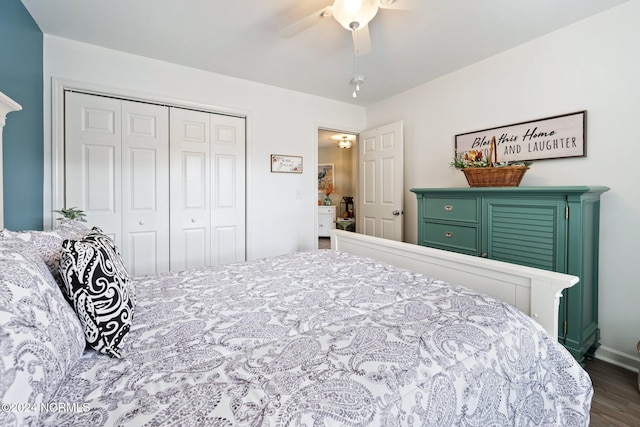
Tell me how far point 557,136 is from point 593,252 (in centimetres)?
92

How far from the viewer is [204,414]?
59cm

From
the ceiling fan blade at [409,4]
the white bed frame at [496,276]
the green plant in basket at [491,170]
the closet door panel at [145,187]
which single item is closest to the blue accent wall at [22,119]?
the closet door panel at [145,187]

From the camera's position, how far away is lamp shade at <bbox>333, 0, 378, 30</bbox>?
160cm

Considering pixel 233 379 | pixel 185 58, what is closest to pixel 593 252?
pixel 233 379

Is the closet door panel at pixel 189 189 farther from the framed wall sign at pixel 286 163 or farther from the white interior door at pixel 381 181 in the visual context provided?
the white interior door at pixel 381 181

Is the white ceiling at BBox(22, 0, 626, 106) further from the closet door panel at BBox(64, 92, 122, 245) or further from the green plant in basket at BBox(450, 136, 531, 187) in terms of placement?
the green plant in basket at BBox(450, 136, 531, 187)

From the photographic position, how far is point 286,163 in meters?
3.43

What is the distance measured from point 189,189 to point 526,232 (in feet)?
9.69

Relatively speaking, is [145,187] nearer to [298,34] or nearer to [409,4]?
[298,34]

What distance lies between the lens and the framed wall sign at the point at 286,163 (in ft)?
11.0

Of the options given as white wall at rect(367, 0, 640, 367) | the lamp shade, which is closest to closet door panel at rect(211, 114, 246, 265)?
the lamp shade

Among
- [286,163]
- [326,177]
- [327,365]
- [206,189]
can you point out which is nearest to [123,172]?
[206,189]

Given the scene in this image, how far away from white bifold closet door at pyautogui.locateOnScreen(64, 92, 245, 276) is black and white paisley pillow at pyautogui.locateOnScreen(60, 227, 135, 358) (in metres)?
2.00

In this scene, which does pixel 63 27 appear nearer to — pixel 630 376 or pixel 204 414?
pixel 204 414
